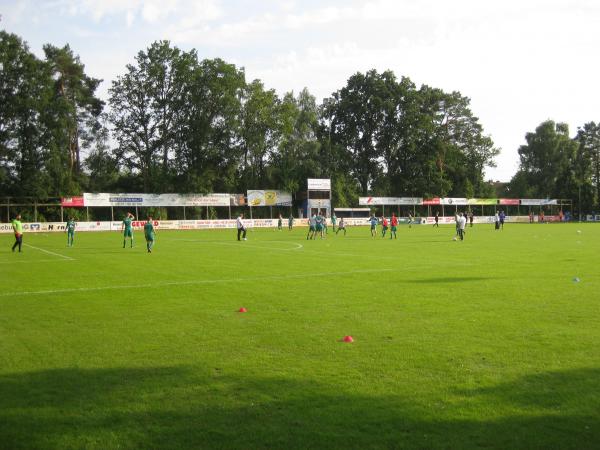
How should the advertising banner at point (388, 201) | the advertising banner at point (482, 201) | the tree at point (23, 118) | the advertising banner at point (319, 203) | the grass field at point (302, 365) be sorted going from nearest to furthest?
the grass field at point (302, 365)
the tree at point (23, 118)
the advertising banner at point (319, 203)
the advertising banner at point (388, 201)
the advertising banner at point (482, 201)

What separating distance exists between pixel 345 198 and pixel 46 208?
3739 centimetres

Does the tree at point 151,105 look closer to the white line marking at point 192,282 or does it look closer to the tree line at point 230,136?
the tree line at point 230,136

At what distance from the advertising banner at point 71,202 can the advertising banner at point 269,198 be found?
19.7 meters

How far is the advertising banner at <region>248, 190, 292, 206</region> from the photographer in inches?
2721

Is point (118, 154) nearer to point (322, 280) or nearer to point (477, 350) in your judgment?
point (322, 280)

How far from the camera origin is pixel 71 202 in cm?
5756

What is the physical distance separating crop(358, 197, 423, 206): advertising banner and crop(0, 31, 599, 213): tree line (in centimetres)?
199

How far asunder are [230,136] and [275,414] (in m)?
69.2

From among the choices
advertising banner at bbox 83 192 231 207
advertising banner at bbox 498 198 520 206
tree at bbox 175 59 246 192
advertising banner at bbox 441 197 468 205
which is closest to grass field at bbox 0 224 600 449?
advertising banner at bbox 83 192 231 207

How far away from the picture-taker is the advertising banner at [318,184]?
70000 mm

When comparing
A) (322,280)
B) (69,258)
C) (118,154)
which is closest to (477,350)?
(322,280)

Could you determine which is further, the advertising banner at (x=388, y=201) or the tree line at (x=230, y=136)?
the advertising banner at (x=388, y=201)

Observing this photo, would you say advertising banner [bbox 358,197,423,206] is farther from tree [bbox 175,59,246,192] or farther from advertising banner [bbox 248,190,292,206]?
tree [bbox 175,59,246,192]

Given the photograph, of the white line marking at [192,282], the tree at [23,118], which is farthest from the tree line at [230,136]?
the white line marking at [192,282]
